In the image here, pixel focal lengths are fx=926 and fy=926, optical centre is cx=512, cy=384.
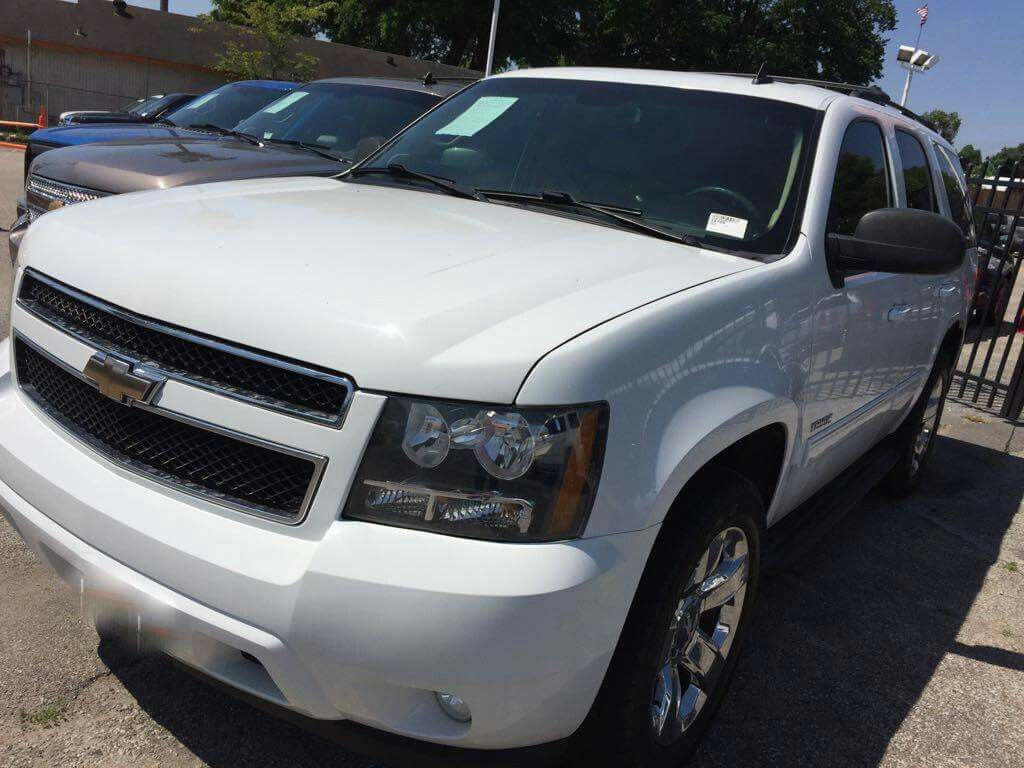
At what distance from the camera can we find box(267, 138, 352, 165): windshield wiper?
6215 millimetres

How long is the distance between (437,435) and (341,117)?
5439 millimetres

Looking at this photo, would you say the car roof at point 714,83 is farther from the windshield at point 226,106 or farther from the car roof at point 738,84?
the windshield at point 226,106

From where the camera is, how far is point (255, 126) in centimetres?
695

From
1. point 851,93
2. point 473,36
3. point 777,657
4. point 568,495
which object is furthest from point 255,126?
point 473,36

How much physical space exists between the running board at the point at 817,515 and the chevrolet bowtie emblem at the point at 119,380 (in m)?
1.73

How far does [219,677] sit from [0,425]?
997 millimetres

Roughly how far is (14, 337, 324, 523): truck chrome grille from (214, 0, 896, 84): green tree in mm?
35552

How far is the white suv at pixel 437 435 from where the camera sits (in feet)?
5.92

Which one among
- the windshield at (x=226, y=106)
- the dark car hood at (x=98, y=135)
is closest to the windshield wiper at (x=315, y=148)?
the dark car hood at (x=98, y=135)

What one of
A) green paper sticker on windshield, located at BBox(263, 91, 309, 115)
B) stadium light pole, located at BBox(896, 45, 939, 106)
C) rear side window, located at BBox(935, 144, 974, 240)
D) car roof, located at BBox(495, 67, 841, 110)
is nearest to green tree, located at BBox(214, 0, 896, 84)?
stadium light pole, located at BBox(896, 45, 939, 106)

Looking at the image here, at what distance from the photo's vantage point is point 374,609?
5.73 ft

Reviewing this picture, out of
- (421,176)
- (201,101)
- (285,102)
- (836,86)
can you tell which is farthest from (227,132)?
(836,86)

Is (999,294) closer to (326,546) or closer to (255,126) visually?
(255,126)

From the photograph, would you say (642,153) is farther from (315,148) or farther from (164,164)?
(315,148)
